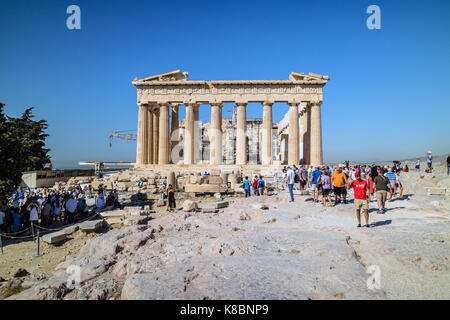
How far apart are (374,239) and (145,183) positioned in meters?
19.7

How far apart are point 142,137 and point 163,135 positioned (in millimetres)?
2615

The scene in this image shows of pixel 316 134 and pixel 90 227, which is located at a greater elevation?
pixel 316 134

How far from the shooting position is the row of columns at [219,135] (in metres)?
29.8

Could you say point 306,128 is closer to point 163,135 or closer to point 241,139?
point 241,139

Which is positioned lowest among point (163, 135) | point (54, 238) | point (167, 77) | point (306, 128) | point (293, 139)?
point (54, 238)

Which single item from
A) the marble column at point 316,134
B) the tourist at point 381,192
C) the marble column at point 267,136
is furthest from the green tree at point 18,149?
the marble column at point 316,134

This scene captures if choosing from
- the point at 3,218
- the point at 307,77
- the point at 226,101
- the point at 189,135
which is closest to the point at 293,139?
the point at 307,77

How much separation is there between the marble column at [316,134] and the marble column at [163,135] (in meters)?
16.9

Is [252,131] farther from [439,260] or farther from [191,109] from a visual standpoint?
[439,260]

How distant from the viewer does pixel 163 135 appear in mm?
30812

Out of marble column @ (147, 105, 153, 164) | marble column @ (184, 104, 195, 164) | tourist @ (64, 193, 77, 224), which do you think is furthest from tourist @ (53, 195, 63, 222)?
marble column @ (147, 105, 153, 164)

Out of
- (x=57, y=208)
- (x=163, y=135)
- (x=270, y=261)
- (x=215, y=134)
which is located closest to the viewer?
(x=270, y=261)
